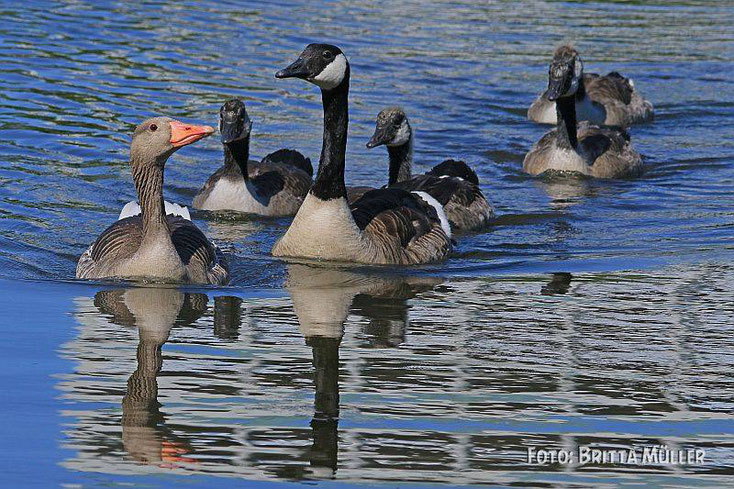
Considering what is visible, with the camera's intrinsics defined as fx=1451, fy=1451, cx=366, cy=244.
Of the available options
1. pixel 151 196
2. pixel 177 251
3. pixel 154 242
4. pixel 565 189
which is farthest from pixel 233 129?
pixel 565 189

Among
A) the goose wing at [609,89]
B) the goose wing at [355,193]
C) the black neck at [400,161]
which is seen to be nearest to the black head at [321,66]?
the goose wing at [355,193]

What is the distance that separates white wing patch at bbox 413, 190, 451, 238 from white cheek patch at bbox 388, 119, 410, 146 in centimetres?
111

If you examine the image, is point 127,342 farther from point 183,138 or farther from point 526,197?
point 526,197

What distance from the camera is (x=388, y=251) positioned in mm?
12883

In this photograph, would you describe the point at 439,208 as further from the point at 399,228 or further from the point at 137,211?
the point at 137,211

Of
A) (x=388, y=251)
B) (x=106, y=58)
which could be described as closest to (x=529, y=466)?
(x=388, y=251)

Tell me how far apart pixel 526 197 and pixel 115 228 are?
21.4ft

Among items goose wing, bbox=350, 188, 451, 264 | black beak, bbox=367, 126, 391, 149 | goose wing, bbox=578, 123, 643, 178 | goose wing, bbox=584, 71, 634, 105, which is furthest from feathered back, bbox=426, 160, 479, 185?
goose wing, bbox=584, 71, 634, 105

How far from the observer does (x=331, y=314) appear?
1041cm

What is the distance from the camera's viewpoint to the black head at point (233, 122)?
1532 centimetres

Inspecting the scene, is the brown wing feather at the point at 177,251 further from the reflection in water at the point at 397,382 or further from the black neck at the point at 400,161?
the black neck at the point at 400,161

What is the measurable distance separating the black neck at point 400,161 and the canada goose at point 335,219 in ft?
9.02

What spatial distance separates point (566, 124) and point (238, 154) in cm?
478

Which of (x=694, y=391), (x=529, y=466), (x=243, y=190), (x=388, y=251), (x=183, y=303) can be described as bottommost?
(x=529, y=466)
